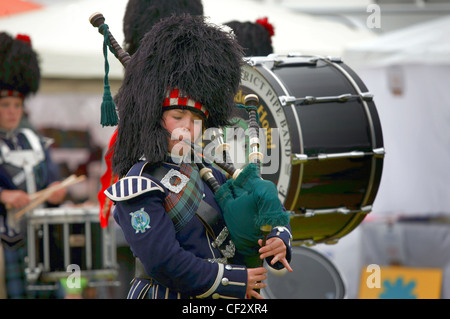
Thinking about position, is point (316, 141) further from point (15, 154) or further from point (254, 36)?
point (15, 154)

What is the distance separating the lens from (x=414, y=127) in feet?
23.1

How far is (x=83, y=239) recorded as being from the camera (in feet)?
16.5

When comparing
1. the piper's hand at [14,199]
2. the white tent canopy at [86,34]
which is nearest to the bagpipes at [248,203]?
the piper's hand at [14,199]

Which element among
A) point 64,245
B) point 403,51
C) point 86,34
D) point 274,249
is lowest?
point 64,245

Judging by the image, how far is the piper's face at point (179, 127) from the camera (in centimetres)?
239

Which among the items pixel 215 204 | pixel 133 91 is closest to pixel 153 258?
pixel 215 204

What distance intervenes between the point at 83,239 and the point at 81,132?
270cm

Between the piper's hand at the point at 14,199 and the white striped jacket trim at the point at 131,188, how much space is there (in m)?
2.66

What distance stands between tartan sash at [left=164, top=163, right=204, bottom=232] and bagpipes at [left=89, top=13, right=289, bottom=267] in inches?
3.0

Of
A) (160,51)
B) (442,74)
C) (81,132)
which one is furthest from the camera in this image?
(81,132)

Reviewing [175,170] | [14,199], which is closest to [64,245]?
[14,199]

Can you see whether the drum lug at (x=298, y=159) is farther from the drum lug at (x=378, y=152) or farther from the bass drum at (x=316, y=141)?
the drum lug at (x=378, y=152)

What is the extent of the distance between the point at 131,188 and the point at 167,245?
207 mm

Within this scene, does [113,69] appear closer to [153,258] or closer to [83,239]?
[83,239]
